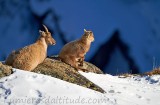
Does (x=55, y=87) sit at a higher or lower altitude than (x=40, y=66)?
lower

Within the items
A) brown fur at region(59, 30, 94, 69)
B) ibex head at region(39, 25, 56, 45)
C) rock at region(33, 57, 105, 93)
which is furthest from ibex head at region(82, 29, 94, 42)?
rock at region(33, 57, 105, 93)

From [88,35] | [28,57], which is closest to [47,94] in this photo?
[28,57]

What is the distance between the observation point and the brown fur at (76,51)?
13.9 metres

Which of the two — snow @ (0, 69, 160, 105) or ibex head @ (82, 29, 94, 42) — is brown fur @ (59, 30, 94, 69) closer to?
ibex head @ (82, 29, 94, 42)

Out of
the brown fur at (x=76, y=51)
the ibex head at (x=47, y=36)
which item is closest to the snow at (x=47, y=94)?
the brown fur at (x=76, y=51)

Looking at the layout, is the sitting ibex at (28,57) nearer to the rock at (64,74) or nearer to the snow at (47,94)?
the rock at (64,74)

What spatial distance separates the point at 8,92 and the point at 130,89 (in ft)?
12.9

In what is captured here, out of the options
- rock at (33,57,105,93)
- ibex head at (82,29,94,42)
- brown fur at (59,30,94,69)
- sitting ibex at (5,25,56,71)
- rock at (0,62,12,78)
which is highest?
ibex head at (82,29,94,42)

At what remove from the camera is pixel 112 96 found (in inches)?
377

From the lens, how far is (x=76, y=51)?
14.1m

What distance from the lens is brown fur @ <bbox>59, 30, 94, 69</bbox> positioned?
13.9 m

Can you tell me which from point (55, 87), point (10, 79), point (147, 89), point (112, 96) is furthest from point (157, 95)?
point (10, 79)

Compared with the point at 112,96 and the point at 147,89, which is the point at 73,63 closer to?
the point at 147,89

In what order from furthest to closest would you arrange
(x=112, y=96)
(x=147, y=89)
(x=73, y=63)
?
1. (x=73, y=63)
2. (x=147, y=89)
3. (x=112, y=96)
